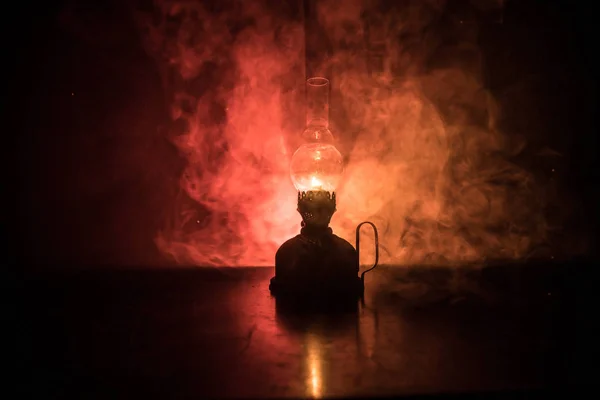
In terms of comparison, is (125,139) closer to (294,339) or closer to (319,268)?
(319,268)

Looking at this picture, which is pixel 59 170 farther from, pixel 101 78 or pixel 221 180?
pixel 221 180

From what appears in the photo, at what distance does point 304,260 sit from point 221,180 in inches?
29.7

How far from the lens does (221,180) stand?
2.34 meters

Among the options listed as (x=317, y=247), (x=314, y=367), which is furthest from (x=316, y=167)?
(x=314, y=367)

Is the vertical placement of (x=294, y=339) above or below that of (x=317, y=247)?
below

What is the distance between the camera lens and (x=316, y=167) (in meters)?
1.85

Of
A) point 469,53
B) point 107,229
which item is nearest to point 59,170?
point 107,229

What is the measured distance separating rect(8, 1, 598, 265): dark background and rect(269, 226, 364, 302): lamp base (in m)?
0.83

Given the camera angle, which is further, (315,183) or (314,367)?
(315,183)

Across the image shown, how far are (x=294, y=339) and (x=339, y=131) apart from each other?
118 cm

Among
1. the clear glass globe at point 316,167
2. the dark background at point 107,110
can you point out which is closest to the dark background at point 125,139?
the dark background at point 107,110

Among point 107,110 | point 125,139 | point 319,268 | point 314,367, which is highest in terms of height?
point 107,110

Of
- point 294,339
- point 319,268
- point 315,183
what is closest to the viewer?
point 294,339

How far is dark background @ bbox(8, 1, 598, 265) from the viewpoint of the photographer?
7.59 feet
